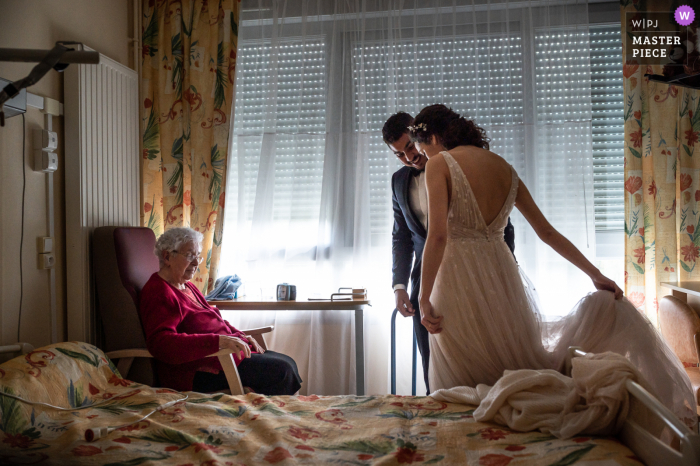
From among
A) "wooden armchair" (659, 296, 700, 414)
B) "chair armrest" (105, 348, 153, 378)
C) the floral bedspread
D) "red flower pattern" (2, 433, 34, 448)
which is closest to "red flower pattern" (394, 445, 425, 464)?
the floral bedspread

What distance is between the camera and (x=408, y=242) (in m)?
2.57

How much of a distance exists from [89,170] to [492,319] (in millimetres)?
2007

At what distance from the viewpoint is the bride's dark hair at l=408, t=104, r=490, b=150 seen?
2012 millimetres

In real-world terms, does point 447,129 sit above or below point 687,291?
above

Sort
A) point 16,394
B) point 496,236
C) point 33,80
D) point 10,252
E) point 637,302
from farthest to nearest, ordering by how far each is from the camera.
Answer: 1. point 637,302
2. point 10,252
3. point 496,236
4. point 16,394
5. point 33,80

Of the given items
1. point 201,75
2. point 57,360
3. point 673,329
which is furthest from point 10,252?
point 673,329

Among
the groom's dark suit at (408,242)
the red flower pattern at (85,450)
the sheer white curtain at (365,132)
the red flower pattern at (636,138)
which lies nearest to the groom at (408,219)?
the groom's dark suit at (408,242)

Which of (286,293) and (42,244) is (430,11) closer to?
(286,293)

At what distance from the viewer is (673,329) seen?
2.43 m

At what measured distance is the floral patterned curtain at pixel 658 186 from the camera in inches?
113

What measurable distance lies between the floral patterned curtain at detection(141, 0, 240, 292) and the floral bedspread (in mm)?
1442

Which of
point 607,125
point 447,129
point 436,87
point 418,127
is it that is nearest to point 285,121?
point 436,87

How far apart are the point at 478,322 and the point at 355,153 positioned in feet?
5.33

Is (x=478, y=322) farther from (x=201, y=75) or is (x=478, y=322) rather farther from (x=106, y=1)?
(x=106, y=1)
